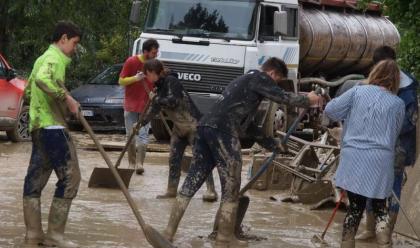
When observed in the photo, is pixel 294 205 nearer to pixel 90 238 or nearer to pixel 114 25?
pixel 90 238

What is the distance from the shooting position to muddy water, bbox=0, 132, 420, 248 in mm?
8789

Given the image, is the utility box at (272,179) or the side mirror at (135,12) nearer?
the utility box at (272,179)

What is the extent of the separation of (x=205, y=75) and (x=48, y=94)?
952 cm

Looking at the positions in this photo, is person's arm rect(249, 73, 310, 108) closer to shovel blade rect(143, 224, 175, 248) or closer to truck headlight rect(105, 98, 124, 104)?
shovel blade rect(143, 224, 175, 248)

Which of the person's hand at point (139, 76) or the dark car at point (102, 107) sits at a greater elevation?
the person's hand at point (139, 76)

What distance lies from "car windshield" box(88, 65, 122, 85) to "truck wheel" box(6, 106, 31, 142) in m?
3.32

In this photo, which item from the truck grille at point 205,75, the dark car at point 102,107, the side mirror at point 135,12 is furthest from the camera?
the dark car at point 102,107

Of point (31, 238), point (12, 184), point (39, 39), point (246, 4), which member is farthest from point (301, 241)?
point (39, 39)

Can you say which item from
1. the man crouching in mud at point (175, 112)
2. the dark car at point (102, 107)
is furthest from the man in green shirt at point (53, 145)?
the dark car at point (102, 107)

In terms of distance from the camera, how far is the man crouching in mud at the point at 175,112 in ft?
34.4

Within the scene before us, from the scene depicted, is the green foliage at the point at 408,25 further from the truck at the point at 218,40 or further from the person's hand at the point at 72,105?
the truck at the point at 218,40

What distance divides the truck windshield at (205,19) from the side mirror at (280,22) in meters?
0.41

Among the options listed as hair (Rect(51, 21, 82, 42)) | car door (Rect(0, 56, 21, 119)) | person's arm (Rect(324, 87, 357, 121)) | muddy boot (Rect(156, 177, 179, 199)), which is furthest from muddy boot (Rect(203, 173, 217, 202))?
car door (Rect(0, 56, 21, 119))

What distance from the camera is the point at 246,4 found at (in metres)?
17.3
